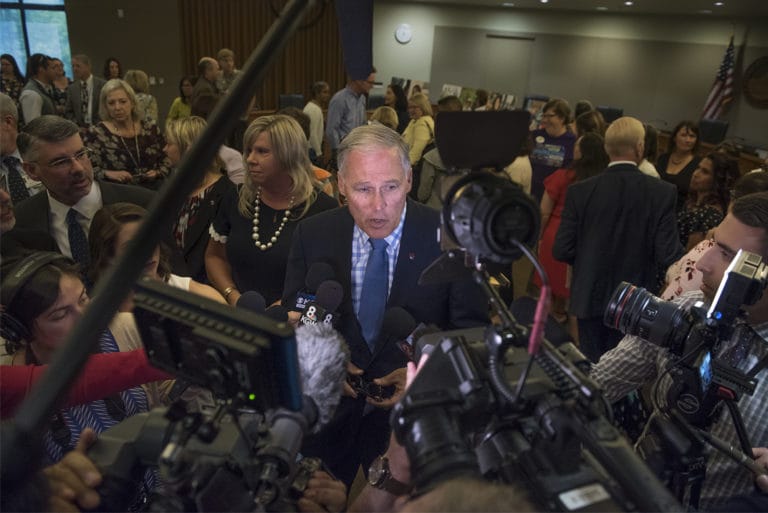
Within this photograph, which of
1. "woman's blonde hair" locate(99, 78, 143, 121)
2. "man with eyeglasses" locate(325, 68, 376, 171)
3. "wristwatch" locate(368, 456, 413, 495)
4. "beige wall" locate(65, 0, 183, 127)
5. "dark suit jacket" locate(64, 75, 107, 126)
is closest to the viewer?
"wristwatch" locate(368, 456, 413, 495)

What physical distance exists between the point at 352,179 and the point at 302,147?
0.91 meters

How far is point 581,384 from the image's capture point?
58 cm

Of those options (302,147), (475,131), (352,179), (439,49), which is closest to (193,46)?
(439,49)

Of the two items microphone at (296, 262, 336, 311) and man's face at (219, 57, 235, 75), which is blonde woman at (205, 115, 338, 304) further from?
man's face at (219, 57, 235, 75)

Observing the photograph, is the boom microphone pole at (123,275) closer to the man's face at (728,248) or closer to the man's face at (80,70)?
the man's face at (728,248)

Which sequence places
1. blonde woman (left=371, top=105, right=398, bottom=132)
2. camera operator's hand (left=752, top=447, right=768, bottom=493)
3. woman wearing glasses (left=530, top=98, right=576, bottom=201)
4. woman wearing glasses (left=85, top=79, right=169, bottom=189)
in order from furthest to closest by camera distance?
1. blonde woman (left=371, top=105, right=398, bottom=132)
2. woman wearing glasses (left=530, top=98, right=576, bottom=201)
3. woman wearing glasses (left=85, top=79, right=169, bottom=189)
4. camera operator's hand (left=752, top=447, right=768, bottom=493)

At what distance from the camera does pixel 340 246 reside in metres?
1.43

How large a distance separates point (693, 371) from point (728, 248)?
0.44 metres

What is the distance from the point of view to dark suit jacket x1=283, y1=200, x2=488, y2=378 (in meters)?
1.34

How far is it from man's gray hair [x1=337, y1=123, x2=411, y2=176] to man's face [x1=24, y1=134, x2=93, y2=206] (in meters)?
1.12

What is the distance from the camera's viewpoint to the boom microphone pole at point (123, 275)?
46 centimetres

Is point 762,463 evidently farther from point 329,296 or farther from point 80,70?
point 80,70

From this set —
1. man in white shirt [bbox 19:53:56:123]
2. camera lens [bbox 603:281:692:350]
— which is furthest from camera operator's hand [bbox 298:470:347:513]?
man in white shirt [bbox 19:53:56:123]

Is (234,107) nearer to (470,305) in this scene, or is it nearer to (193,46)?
(470,305)
